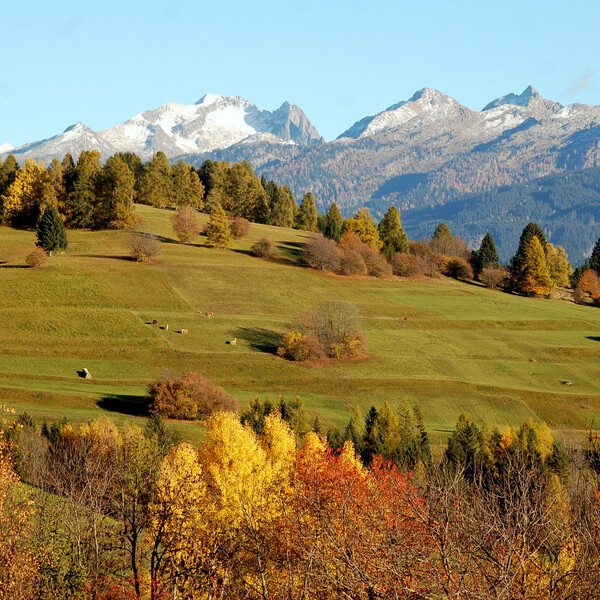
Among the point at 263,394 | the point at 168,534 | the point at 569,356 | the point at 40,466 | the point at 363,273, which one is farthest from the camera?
the point at 363,273

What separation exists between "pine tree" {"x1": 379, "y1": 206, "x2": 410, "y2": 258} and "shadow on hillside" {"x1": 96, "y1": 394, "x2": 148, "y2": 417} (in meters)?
76.0

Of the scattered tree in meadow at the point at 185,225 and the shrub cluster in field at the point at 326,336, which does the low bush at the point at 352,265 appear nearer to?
the scattered tree in meadow at the point at 185,225

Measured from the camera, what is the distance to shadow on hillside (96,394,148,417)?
57.1m

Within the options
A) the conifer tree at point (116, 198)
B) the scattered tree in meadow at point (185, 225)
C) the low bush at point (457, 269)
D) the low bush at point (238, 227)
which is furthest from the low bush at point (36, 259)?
the low bush at point (457, 269)

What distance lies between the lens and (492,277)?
422 feet

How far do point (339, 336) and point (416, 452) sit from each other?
27.1 m

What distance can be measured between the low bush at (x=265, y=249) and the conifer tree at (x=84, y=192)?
28.2 meters

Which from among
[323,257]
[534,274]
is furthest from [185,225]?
[534,274]

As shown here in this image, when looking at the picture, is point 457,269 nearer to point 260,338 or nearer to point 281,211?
point 281,211

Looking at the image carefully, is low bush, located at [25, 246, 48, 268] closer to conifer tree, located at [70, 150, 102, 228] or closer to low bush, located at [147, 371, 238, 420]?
conifer tree, located at [70, 150, 102, 228]

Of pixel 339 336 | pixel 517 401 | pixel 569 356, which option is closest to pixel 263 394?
pixel 339 336

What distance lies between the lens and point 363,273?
11700 centimetres

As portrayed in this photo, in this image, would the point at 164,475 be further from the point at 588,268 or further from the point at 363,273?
the point at 588,268

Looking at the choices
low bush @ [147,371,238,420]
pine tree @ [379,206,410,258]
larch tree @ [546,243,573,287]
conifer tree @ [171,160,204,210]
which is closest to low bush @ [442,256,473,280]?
pine tree @ [379,206,410,258]
